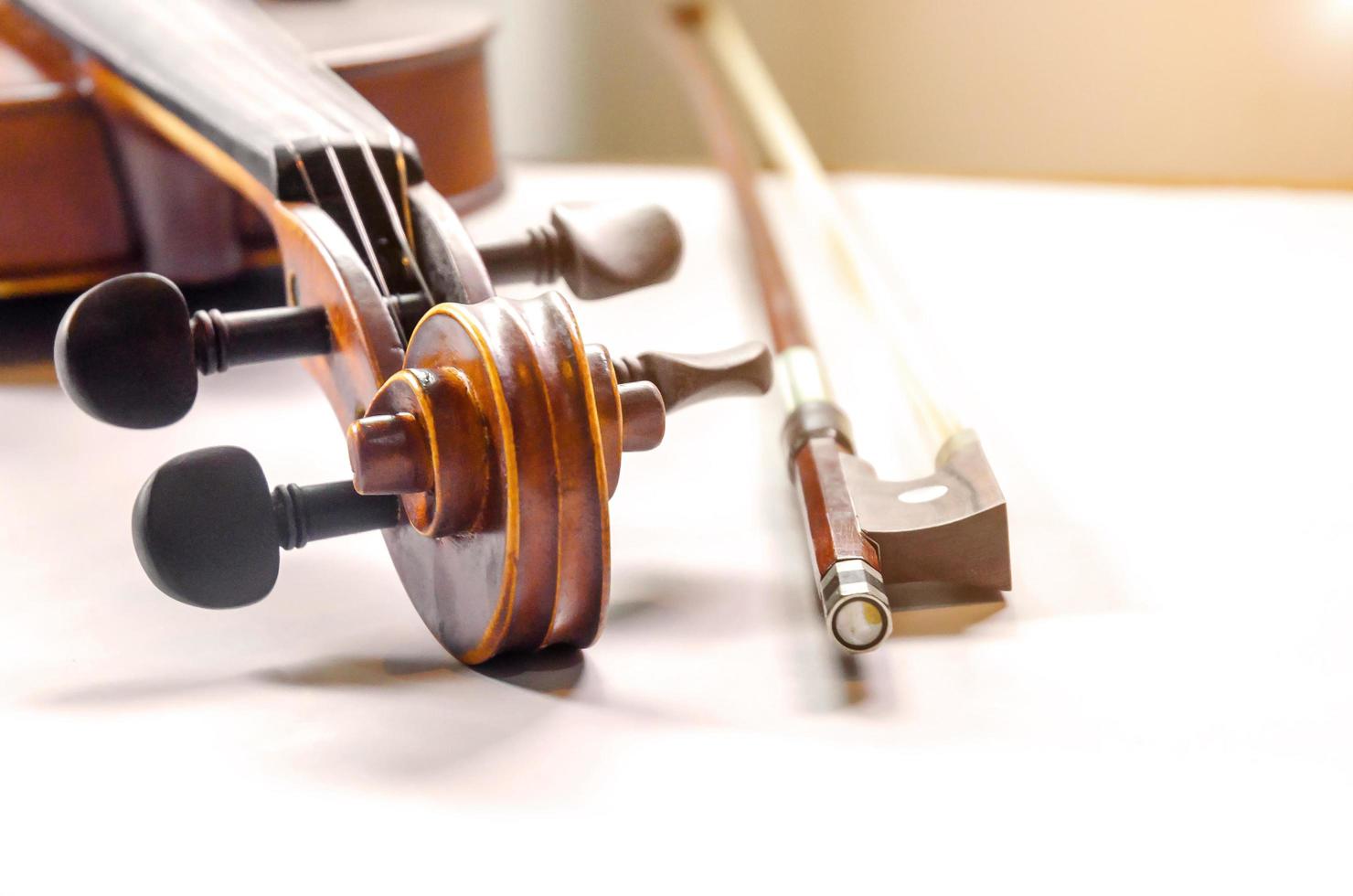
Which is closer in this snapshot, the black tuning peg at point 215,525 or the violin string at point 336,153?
the black tuning peg at point 215,525

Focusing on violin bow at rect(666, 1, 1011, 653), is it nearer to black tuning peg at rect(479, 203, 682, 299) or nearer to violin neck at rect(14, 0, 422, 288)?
black tuning peg at rect(479, 203, 682, 299)

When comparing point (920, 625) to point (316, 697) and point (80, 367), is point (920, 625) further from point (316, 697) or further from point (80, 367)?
point (80, 367)

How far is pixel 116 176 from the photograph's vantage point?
3.87 feet

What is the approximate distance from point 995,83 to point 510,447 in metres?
2.07

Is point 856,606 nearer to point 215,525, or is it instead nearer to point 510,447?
point 510,447

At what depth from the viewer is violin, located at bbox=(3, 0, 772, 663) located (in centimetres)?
60

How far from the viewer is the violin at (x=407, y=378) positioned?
23.4 inches

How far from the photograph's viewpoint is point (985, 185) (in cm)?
166

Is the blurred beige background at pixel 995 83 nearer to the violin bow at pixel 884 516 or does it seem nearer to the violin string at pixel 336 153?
the violin string at pixel 336 153

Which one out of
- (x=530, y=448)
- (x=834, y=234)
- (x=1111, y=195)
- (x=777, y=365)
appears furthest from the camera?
(x=1111, y=195)

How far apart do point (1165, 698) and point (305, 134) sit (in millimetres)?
574

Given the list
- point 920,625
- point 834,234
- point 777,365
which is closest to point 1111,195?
point 834,234

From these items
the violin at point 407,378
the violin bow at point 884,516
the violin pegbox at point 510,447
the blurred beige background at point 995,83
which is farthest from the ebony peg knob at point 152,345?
the blurred beige background at point 995,83

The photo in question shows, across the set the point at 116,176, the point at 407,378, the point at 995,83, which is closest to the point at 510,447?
the point at 407,378
